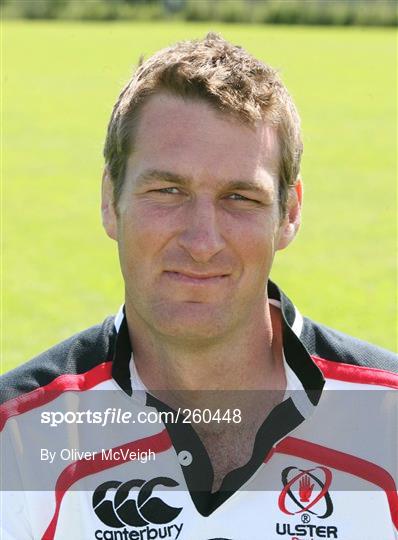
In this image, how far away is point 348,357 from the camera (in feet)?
10.3

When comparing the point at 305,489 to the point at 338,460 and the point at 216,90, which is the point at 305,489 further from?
the point at 216,90

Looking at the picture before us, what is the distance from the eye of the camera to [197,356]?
121 inches

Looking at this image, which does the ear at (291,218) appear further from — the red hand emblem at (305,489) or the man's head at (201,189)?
the red hand emblem at (305,489)

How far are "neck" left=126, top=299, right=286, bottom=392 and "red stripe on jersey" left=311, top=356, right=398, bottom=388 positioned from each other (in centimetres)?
13

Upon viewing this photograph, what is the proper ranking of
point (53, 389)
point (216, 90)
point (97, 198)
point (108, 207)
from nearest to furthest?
point (216, 90), point (53, 389), point (108, 207), point (97, 198)

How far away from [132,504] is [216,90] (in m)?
A: 1.11

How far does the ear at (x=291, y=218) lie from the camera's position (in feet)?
10.3

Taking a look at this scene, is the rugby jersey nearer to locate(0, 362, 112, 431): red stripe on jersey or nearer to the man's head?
locate(0, 362, 112, 431): red stripe on jersey

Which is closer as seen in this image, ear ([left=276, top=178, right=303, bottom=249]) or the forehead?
the forehead

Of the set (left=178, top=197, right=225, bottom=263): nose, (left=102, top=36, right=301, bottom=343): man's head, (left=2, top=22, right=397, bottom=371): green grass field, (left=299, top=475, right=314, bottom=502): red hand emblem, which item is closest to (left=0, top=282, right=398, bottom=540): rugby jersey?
(left=299, top=475, right=314, bottom=502): red hand emblem

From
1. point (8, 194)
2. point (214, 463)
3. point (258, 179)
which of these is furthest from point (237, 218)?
point (8, 194)

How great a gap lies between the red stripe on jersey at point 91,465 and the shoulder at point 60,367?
8.7 inches

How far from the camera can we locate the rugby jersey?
115 inches

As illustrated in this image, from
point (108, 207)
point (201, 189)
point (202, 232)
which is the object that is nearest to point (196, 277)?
point (202, 232)
